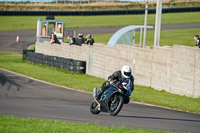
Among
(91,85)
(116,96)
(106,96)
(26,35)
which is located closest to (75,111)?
(106,96)

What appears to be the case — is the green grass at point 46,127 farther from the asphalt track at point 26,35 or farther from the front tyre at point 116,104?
the asphalt track at point 26,35

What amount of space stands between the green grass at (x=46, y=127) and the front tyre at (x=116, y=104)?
1.75 metres

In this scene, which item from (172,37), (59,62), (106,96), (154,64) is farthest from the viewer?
(172,37)

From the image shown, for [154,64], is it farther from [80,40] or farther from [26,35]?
[26,35]

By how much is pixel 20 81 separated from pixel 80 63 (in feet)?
17.9

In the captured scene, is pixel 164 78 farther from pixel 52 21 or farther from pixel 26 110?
pixel 52 21

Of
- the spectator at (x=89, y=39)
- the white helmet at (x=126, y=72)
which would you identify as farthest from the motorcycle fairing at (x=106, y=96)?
the spectator at (x=89, y=39)

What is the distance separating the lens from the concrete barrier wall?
18.8 m

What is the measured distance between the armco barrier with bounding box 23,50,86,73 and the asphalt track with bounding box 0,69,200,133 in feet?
22.3

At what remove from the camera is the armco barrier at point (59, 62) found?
26.6 meters

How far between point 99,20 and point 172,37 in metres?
20.7

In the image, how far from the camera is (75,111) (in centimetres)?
1329

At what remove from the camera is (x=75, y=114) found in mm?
12609

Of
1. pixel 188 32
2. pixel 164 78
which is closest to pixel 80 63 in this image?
pixel 164 78
